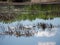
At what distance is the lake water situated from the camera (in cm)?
156

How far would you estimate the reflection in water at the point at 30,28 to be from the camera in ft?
5.10

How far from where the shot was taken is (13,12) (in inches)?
61.4

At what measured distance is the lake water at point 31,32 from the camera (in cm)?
156

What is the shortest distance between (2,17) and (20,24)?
164 mm

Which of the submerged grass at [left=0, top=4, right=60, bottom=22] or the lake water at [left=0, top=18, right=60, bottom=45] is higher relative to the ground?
the submerged grass at [left=0, top=4, right=60, bottom=22]

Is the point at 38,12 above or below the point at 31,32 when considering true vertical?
above

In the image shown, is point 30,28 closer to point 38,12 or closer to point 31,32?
point 31,32

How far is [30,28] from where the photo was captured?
5.13ft

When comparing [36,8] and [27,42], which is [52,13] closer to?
[36,8]

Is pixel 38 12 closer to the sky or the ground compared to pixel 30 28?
closer to the sky

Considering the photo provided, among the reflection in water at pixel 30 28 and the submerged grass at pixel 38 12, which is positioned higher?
the submerged grass at pixel 38 12

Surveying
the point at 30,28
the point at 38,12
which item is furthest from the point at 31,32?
the point at 38,12

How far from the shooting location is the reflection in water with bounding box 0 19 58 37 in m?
1.55

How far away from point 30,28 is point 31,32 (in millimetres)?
35
